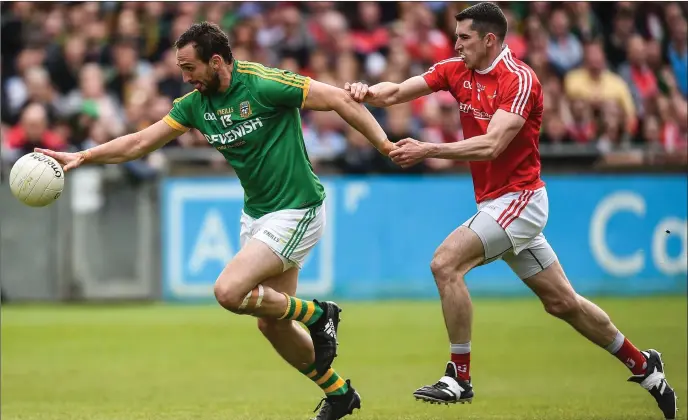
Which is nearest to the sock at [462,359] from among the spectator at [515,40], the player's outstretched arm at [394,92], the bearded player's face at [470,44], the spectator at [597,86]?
the player's outstretched arm at [394,92]

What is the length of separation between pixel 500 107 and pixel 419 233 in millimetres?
7952

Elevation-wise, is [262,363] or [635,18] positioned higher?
[635,18]

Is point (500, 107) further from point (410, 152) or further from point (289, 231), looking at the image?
point (289, 231)

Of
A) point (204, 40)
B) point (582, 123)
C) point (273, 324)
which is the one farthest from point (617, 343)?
point (582, 123)

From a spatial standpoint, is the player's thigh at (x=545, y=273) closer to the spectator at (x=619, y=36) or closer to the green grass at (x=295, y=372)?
the green grass at (x=295, y=372)

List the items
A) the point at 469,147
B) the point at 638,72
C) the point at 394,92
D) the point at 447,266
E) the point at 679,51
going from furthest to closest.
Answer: the point at 638,72, the point at 679,51, the point at 394,92, the point at 447,266, the point at 469,147

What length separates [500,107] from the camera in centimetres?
838

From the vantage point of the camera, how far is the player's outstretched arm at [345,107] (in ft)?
26.9

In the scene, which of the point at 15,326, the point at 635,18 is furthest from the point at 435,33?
the point at 15,326

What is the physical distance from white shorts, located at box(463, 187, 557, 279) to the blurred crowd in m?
7.76

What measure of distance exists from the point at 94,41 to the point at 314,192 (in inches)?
421

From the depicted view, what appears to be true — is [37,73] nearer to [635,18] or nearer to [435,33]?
[435,33]

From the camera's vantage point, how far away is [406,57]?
1786 cm

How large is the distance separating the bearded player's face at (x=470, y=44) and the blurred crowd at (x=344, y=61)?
7826mm
